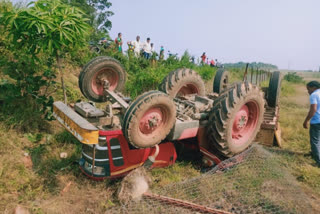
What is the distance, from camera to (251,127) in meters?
4.42

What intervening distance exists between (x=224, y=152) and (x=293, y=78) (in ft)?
80.5

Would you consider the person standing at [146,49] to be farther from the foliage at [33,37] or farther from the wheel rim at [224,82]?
the foliage at [33,37]

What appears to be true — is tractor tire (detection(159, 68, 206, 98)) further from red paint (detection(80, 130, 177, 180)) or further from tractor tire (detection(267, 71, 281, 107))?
tractor tire (detection(267, 71, 281, 107))

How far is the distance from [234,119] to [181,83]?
4.74ft

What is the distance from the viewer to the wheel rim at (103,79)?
13.5 feet

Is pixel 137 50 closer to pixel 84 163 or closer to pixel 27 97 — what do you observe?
pixel 27 97

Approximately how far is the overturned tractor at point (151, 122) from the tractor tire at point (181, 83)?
2 cm

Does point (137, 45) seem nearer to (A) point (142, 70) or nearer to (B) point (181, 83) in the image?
(A) point (142, 70)

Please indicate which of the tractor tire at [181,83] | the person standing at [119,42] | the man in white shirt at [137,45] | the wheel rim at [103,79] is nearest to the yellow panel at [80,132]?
the wheel rim at [103,79]

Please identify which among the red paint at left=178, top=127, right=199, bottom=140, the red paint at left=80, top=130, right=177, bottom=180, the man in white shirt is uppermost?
the man in white shirt

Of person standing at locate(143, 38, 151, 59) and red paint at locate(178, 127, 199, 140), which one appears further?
person standing at locate(143, 38, 151, 59)

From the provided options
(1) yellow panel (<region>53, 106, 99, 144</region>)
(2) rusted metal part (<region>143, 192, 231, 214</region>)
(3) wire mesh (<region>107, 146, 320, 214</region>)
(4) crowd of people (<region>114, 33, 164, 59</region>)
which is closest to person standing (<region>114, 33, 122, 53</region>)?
(4) crowd of people (<region>114, 33, 164, 59</region>)

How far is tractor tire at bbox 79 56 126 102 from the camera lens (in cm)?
389

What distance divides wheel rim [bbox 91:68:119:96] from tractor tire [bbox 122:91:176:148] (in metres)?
1.48
